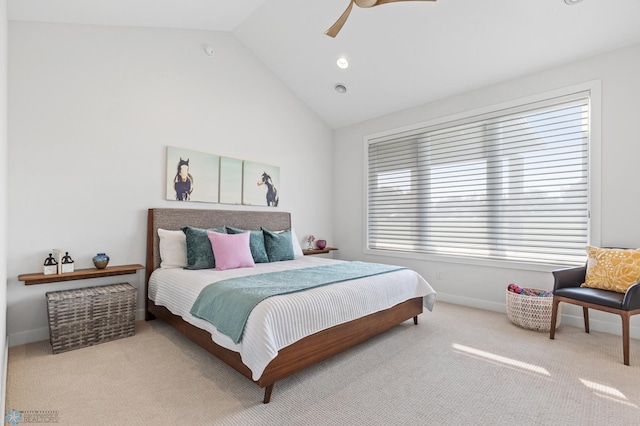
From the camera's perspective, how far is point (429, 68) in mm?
3820

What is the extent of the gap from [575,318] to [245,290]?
3354mm

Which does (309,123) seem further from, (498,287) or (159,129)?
(498,287)

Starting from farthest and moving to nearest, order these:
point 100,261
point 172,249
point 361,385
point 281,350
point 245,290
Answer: point 172,249 → point 100,261 → point 245,290 → point 361,385 → point 281,350

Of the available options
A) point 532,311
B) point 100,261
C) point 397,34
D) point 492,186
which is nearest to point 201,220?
point 100,261

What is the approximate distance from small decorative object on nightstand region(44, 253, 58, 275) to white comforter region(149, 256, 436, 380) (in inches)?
31.3

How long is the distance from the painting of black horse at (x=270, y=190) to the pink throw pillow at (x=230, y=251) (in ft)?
3.99

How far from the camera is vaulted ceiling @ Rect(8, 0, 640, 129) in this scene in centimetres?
286

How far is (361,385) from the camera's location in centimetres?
211

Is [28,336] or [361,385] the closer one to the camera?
[361,385]

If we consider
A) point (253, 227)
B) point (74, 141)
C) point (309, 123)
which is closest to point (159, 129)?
point (74, 141)

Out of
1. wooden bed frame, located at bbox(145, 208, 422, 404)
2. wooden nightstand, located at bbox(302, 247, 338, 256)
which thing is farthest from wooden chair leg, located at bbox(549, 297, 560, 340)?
wooden nightstand, located at bbox(302, 247, 338, 256)

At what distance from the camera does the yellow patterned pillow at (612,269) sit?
8.70 feet

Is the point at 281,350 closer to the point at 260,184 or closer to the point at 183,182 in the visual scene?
the point at 183,182

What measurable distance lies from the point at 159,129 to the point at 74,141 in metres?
0.80
